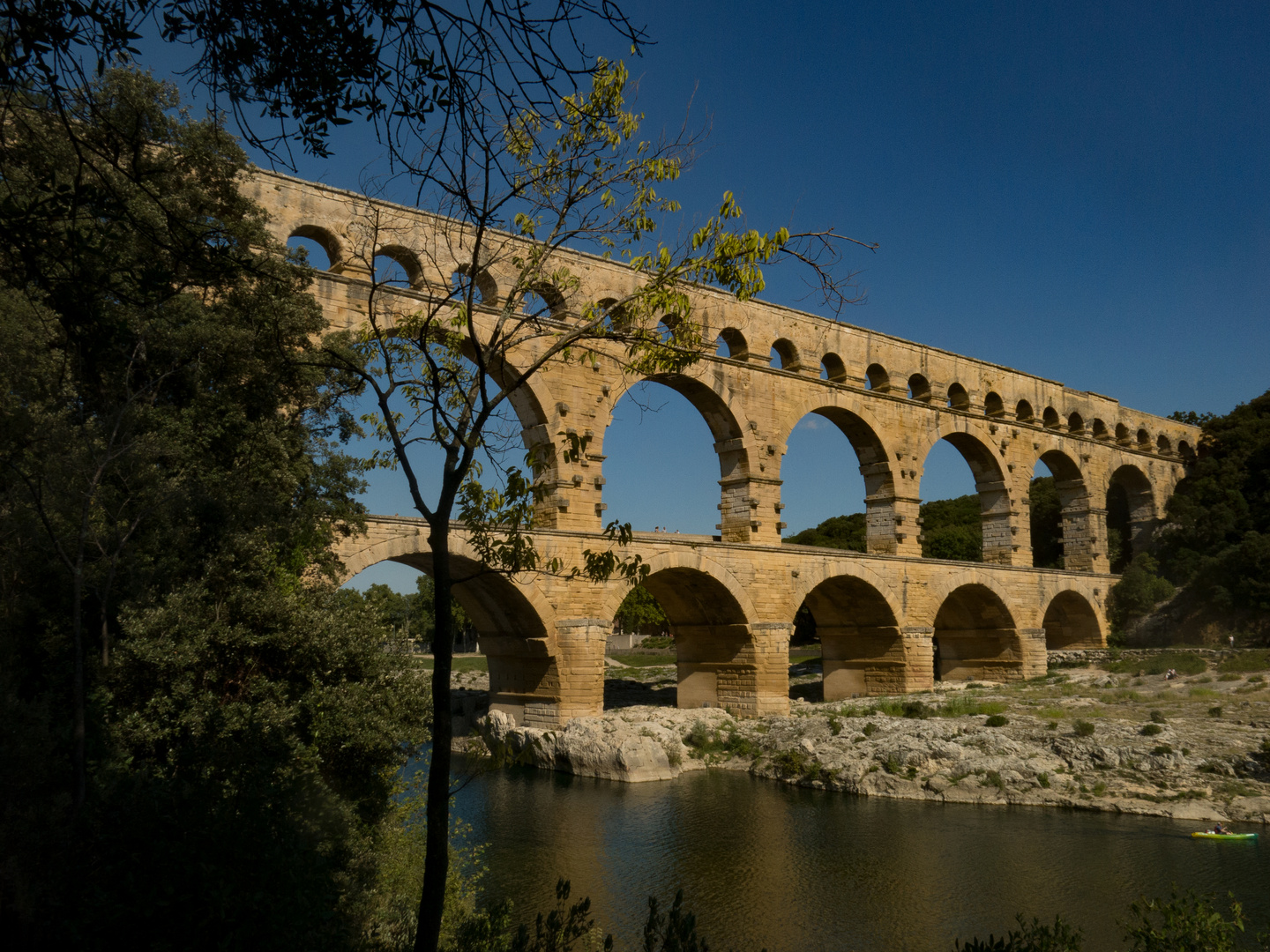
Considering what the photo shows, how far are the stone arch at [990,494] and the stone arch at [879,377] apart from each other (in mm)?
3100

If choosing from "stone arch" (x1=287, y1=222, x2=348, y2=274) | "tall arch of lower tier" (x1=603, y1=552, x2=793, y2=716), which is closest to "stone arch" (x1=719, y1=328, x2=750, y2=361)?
"tall arch of lower tier" (x1=603, y1=552, x2=793, y2=716)

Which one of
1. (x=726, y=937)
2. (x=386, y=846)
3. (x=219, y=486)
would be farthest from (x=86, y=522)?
(x=726, y=937)

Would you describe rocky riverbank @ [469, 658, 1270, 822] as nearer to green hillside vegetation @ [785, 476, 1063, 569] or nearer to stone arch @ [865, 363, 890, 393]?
stone arch @ [865, 363, 890, 393]

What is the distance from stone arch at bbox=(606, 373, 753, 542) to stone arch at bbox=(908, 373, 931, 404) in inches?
269

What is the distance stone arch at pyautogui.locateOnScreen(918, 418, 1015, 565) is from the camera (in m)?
26.5

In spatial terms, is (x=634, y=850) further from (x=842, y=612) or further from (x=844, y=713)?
(x=842, y=612)

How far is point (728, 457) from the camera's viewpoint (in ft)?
70.4

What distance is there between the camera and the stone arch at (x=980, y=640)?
1012 inches

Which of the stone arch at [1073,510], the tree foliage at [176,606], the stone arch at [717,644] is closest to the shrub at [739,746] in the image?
the stone arch at [717,644]

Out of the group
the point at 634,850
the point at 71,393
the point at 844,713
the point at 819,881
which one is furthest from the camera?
the point at 844,713

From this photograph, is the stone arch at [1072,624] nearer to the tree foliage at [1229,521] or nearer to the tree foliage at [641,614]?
the tree foliage at [1229,521]

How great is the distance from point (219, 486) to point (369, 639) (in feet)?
8.04

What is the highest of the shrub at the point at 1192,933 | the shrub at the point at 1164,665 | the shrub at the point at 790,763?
the shrub at the point at 1164,665

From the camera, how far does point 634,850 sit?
39.5 feet
